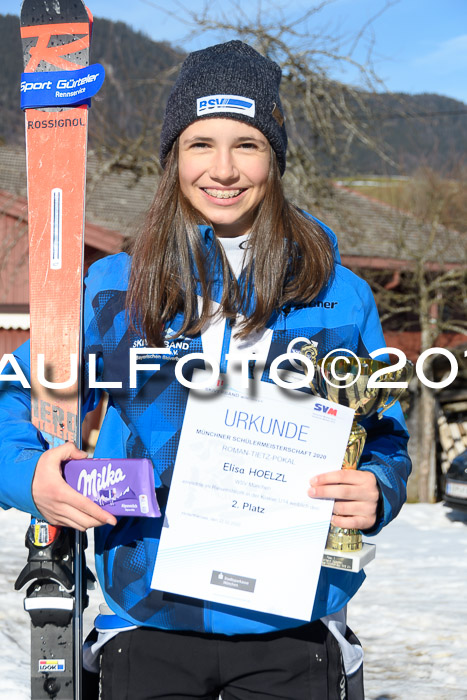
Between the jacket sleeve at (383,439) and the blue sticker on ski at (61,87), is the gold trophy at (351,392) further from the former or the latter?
the blue sticker on ski at (61,87)

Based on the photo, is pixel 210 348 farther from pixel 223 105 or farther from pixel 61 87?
pixel 61 87

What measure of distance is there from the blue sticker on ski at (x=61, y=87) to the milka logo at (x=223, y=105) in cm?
42

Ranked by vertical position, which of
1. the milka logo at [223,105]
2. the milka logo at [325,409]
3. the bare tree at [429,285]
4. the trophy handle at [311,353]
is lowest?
the bare tree at [429,285]

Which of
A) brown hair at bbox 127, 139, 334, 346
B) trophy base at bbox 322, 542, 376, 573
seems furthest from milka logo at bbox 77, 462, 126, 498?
trophy base at bbox 322, 542, 376, 573

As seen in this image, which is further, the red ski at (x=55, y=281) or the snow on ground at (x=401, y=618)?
the snow on ground at (x=401, y=618)

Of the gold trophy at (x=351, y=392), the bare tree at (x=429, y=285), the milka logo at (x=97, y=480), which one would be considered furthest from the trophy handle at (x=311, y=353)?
the bare tree at (x=429, y=285)

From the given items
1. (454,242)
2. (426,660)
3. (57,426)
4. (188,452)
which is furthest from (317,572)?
(454,242)

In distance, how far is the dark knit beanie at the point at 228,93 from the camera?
1.67 metres

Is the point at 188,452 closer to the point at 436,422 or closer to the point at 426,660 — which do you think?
the point at 426,660

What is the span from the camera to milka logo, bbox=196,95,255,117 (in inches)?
65.5

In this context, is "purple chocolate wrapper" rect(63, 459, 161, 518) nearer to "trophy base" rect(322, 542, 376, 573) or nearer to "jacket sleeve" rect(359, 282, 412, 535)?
"trophy base" rect(322, 542, 376, 573)

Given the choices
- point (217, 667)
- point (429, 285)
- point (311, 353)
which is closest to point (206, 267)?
point (311, 353)

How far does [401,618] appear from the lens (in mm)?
4859

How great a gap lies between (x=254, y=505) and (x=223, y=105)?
0.81 meters
